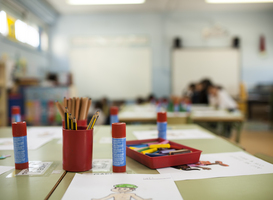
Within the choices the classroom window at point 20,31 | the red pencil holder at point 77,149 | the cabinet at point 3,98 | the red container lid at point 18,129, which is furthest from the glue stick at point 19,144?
the classroom window at point 20,31

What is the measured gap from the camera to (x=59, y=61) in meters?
7.33

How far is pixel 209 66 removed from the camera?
7.29 m

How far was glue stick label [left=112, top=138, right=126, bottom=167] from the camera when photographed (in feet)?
2.84

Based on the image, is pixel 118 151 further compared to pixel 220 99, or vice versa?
pixel 220 99

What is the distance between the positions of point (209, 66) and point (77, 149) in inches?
275

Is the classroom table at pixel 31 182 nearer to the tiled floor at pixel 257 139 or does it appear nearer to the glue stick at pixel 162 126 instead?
→ the glue stick at pixel 162 126

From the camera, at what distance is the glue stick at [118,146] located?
865 millimetres

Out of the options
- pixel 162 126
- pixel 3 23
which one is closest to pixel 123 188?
pixel 162 126

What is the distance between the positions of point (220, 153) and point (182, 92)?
6.34 m

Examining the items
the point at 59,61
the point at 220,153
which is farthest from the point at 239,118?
the point at 59,61

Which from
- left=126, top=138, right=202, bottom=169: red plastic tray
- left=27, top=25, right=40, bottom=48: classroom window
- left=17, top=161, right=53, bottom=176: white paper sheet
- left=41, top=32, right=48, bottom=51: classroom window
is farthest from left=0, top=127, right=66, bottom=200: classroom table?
left=41, top=32, right=48, bottom=51: classroom window

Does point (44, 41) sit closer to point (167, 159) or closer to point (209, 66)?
point (209, 66)

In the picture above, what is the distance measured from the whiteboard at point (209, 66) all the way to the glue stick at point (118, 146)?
6.60 metres

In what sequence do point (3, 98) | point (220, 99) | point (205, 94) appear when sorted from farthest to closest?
point (205, 94) → point (220, 99) → point (3, 98)
